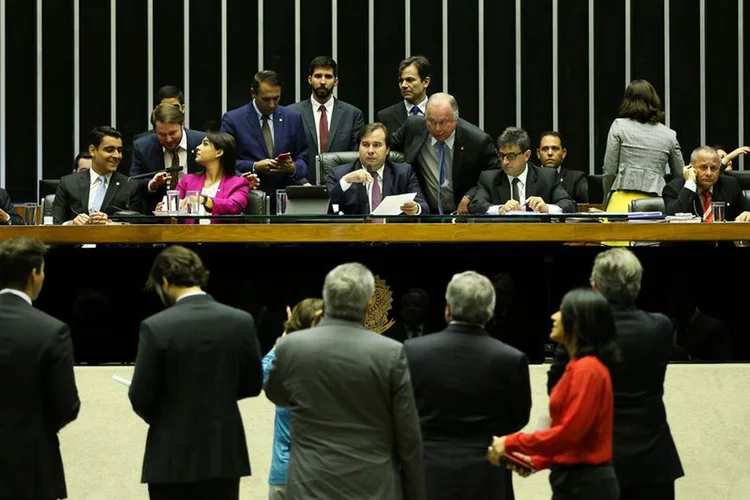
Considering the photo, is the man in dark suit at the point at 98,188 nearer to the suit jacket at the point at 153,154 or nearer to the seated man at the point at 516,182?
the suit jacket at the point at 153,154

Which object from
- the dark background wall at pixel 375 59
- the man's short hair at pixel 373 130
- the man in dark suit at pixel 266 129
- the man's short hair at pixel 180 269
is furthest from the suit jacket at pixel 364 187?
the dark background wall at pixel 375 59

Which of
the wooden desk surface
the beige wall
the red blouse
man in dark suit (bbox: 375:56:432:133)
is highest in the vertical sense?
man in dark suit (bbox: 375:56:432:133)

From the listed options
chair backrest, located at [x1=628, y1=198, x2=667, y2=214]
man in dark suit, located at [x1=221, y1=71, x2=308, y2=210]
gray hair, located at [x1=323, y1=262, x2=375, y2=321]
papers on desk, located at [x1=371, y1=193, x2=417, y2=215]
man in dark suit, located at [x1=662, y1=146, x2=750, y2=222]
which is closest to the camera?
gray hair, located at [x1=323, y1=262, x2=375, y2=321]

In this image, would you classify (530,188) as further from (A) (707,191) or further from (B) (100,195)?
(B) (100,195)

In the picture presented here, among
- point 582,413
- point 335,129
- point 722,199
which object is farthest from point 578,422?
point 335,129

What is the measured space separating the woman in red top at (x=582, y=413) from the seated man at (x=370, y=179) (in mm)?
2589

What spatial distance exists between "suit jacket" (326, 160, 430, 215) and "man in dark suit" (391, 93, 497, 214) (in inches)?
6.8

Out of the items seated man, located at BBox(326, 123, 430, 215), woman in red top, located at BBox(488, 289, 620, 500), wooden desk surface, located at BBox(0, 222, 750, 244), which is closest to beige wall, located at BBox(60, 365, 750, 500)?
wooden desk surface, located at BBox(0, 222, 750, 244)

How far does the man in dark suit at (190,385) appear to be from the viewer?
420 centimetres

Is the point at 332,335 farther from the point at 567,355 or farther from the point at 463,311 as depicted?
the point at 567,355

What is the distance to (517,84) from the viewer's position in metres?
9.79

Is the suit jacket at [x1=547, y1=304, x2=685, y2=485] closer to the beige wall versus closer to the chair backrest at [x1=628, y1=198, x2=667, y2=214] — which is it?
the beige wall

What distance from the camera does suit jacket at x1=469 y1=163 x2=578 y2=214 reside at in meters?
6.68

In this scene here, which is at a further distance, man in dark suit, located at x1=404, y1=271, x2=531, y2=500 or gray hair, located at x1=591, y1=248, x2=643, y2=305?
gray hair, located at x1=591, y1=248, x2=643, y2=305
